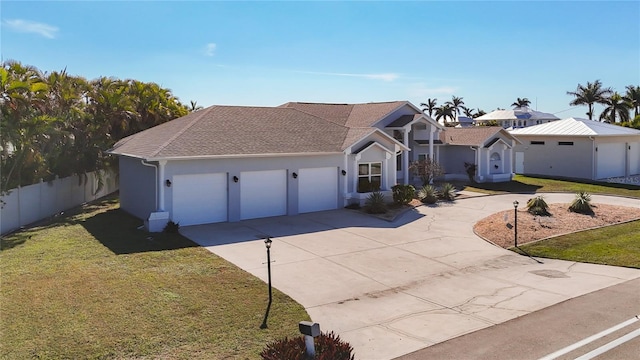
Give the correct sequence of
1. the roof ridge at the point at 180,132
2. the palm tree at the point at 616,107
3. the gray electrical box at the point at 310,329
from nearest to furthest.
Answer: the gray electrical box at the point at 310,329 → the roof ridge at the point at 180,132 → the palm tree at the point at 616,107

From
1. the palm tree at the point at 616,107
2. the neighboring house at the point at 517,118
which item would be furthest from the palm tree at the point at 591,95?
the neighboring house at the point at 517,118

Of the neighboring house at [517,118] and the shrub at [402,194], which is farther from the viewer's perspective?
the neighboring house at [517,118]

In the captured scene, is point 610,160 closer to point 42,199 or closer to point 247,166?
point 247,166

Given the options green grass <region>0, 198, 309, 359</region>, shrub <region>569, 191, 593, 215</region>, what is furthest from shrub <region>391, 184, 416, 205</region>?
green grass <region>0, 198, 309, 359</region>

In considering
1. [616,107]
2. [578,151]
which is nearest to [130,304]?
[578,151]

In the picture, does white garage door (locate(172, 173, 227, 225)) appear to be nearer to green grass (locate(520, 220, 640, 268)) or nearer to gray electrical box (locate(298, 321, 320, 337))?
green grass (locate(520, 220, 640, 268))

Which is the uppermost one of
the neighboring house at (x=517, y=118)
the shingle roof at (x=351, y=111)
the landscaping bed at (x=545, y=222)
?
the neighboring house at (x=517, y=118)

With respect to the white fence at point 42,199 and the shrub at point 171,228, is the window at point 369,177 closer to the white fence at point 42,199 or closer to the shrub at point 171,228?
the shrub at point 171,228
